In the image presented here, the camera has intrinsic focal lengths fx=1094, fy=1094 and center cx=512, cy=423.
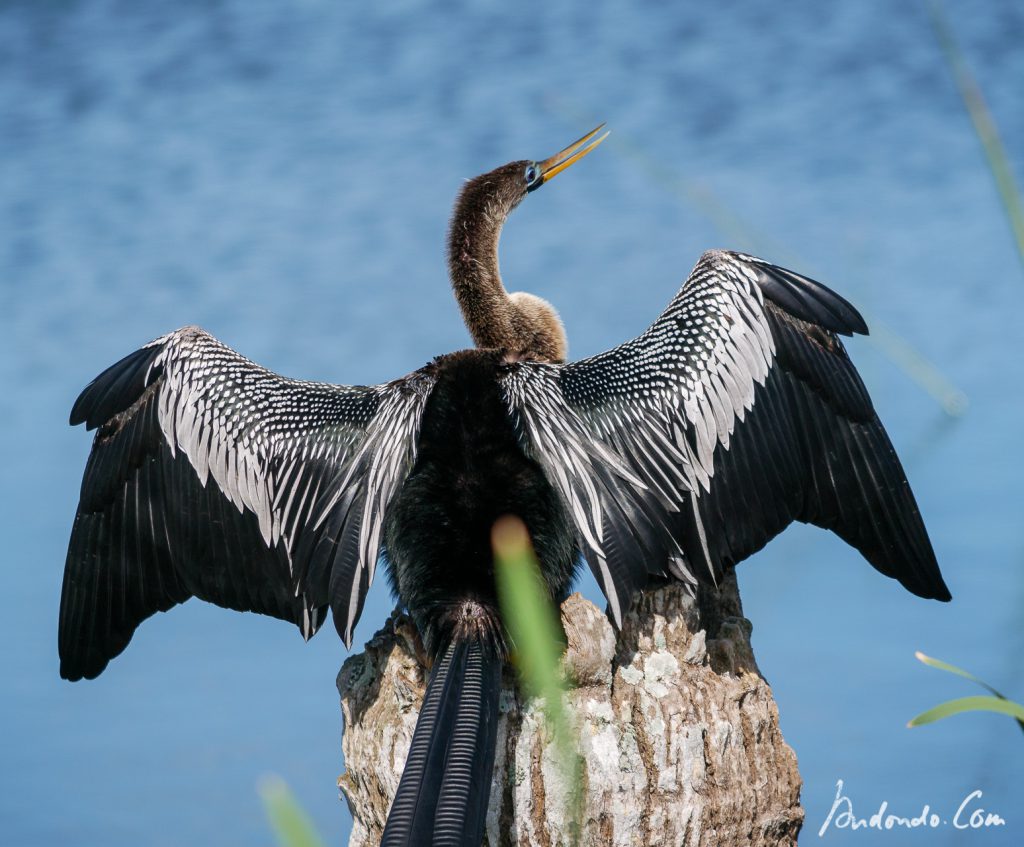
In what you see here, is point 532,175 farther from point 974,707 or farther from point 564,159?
point 974,707

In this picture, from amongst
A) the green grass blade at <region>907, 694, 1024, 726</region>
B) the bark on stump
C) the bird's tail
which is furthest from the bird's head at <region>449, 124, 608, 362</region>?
the green grass blade at <region>907, 694, 1024, 726</region>

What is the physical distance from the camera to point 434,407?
293cm

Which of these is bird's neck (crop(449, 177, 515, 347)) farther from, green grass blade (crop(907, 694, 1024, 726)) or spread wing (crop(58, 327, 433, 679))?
green grass blade (crop(907, 694, 1024, 726))

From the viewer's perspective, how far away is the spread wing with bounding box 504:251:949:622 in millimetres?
2826

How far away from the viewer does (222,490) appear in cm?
315

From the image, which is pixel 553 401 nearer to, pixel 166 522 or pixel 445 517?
pixel 445 517

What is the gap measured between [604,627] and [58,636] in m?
1.85

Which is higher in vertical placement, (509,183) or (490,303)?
(509,183)

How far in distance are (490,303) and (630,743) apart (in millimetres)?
1838

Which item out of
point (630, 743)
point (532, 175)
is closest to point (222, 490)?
point (630, 743)

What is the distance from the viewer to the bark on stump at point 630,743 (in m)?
2.54

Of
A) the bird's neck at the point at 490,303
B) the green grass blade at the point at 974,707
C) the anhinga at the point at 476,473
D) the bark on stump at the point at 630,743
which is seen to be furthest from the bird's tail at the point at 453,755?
the bird's neck at the point at 490,303

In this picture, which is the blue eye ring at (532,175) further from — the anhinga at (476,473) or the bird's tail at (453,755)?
the bird's tail at (453,755)

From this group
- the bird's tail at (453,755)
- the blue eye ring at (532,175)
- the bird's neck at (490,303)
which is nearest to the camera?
the bird's tail at (453,755)
